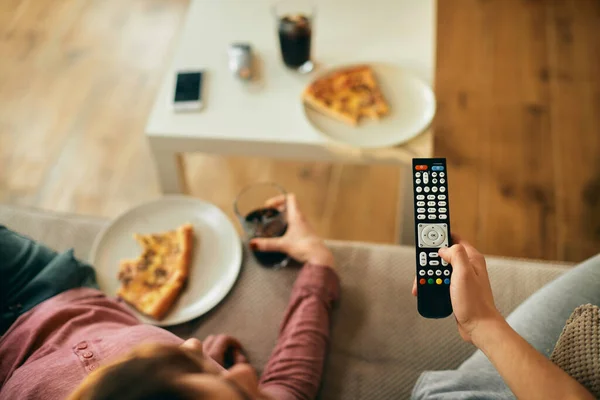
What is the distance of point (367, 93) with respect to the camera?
137 centimetres

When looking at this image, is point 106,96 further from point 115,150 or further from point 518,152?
point 518,152

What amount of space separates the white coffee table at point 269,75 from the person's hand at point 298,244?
24 cm

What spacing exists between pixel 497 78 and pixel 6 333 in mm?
1718

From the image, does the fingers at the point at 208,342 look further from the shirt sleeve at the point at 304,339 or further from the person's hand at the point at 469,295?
→ the person's hand at the point at 469,295

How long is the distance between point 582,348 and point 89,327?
0.71m

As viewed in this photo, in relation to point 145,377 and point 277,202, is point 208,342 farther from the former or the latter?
point 145,377

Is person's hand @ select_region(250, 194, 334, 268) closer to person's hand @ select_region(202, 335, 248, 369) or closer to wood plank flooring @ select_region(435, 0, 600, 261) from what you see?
person's hand @ select_region(202, 335, 248, 369)

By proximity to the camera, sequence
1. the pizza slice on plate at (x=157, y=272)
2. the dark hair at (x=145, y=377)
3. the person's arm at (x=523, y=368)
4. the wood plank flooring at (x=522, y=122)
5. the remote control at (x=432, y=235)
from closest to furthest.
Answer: the dark hair at (x=145, y=377), the person's arm at (x=523, y=368), the remote control at (x=432, y=235), the pizza slice on plate at (x=157, y=272), the wood plank flooring at (x=522, y=122)

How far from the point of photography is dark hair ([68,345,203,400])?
1.54ft

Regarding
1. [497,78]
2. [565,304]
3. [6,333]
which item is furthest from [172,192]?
[497,78]

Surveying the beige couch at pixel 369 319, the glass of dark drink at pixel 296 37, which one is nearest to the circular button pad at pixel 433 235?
the beige couch at pixel 369 319

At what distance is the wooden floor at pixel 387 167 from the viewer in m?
1.72

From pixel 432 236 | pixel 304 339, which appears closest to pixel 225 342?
pixel 304 339

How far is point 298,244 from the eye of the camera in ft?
3.66
